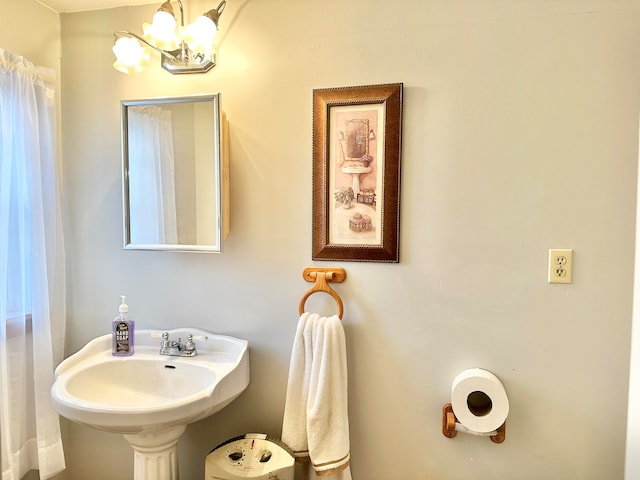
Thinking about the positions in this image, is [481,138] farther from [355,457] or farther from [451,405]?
[355,457]

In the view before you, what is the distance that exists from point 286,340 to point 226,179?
67 centimetres

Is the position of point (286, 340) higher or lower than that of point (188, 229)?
lower

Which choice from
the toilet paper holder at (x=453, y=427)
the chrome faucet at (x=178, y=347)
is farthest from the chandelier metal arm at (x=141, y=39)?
the toilet paper holder at (x=453, y=427)

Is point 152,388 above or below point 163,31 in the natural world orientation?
below

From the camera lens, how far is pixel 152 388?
4.71ft

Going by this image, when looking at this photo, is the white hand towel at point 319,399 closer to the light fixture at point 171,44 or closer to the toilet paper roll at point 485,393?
the toilet paper roll at point 485,393

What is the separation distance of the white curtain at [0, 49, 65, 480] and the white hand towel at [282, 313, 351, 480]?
968 millimetres

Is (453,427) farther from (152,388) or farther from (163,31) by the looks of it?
(163,31)

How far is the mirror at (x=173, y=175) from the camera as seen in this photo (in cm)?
141

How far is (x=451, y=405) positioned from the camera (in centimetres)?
128

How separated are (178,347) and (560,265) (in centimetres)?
144

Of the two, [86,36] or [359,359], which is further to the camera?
[86,36]

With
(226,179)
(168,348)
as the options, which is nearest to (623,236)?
(226,179)

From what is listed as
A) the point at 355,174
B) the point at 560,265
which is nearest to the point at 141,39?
the point at 355,174
